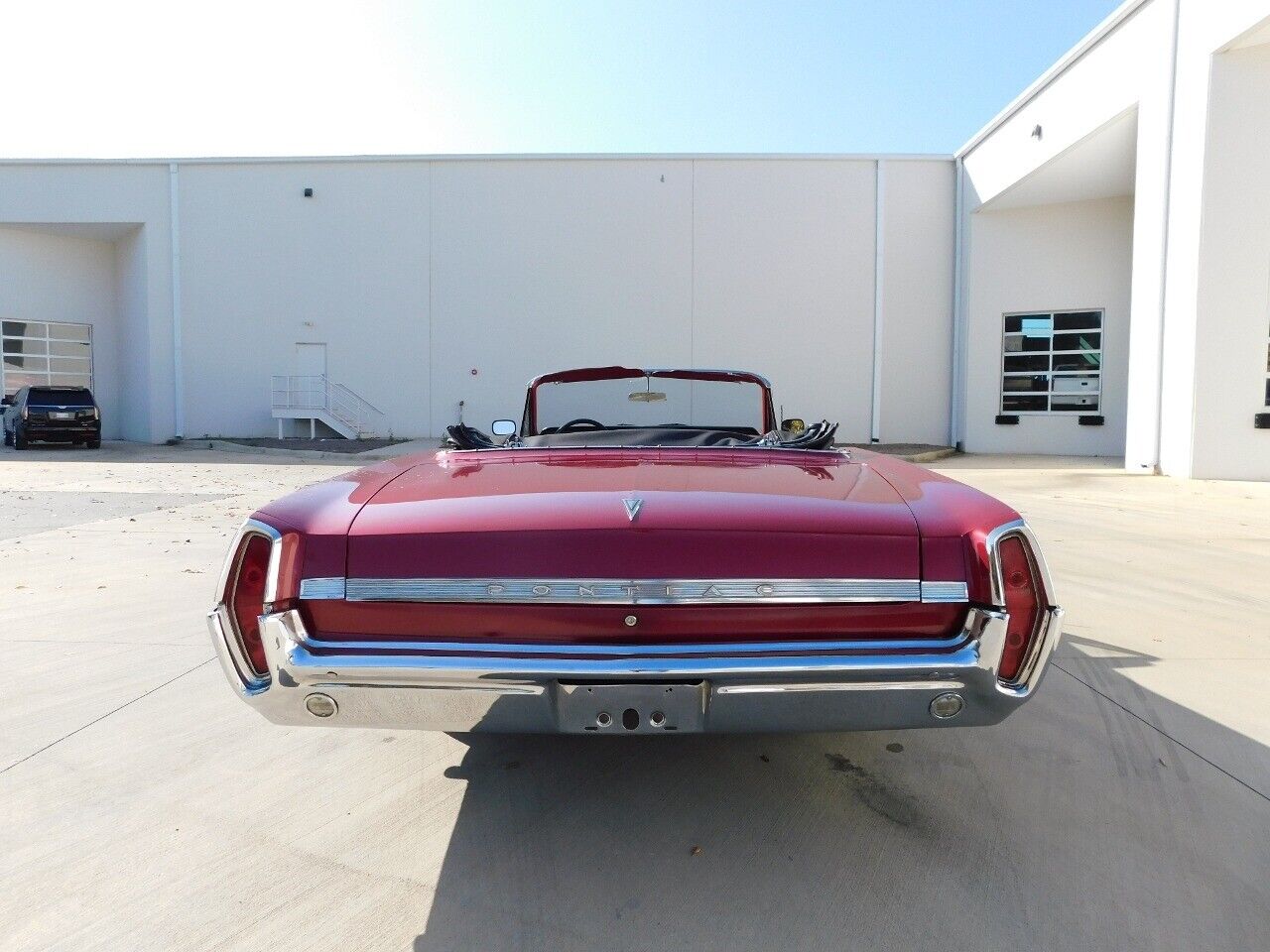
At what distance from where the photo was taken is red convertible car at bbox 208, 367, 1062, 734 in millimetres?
1728

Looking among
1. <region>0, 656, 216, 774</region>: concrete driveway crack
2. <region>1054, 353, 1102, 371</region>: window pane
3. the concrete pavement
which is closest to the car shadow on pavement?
the concrete pavement

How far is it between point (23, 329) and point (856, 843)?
2497 centimetres

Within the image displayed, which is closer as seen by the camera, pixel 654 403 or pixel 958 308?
pixel 654 403

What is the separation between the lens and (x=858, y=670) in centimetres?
173

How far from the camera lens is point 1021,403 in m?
16.7

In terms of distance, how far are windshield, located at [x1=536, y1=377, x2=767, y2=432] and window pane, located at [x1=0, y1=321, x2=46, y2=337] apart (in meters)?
22.8

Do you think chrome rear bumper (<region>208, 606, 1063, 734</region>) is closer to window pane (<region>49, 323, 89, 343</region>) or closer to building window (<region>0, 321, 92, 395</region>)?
building window (<region>0, 321, 92, 395</region>)

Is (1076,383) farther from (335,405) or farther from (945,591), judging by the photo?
(945,591)

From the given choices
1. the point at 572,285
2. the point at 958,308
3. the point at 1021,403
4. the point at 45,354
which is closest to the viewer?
the point at 1021,403

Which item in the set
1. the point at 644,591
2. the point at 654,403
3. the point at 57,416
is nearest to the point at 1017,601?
the point at 644,591

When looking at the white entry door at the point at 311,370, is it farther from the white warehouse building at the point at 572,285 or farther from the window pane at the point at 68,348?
the window pane at the point at 68,348

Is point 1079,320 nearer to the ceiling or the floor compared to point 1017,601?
nearer to the ceiling

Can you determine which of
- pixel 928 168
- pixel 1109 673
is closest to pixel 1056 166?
pixel 928 168

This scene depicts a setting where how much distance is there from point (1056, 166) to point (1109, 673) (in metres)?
13.3
